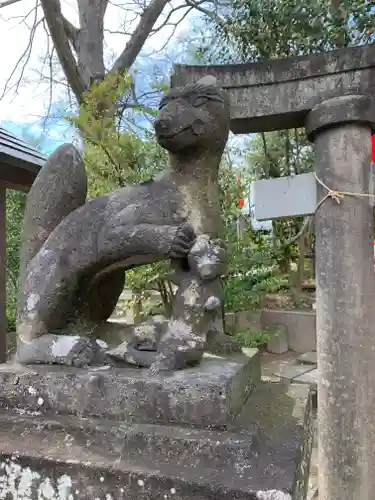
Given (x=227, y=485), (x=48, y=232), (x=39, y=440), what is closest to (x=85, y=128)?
(x=48, y=232)

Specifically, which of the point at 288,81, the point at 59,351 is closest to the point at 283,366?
the point at 288,81

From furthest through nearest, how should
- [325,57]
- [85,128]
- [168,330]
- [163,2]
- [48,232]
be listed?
[163,2]
[85,128]
[325,57]
[48,232]
[168,330]

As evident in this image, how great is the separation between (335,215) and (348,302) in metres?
0.41

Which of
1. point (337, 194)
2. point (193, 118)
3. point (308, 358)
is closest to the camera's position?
point (193, 118)

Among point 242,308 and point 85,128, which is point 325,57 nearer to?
point 85,128

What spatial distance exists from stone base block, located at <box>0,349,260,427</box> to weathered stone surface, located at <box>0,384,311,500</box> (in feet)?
0.11

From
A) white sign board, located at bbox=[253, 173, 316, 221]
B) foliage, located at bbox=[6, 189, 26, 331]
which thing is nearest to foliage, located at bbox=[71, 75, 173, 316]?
white sign board, located at bbox=[253, 173, 316, 221]

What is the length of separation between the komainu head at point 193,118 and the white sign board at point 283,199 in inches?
33.4

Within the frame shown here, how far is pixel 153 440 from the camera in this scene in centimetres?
97

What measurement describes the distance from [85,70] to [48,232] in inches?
213

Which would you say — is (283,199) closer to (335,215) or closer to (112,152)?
(335,215)

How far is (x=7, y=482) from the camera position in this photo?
100cm

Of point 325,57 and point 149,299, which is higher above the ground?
point 325,57

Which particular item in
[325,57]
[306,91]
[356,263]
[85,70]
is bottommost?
[356,263]
